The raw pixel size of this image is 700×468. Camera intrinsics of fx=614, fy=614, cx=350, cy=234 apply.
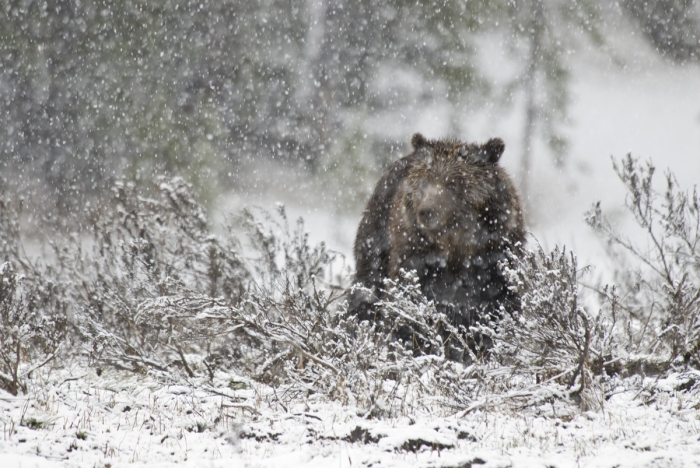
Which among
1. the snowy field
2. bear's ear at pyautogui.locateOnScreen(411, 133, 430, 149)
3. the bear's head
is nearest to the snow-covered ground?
the snowy field

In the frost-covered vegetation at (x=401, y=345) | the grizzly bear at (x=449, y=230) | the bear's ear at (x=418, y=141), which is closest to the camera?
the frost-covered vegetation at (x=401, y=345)

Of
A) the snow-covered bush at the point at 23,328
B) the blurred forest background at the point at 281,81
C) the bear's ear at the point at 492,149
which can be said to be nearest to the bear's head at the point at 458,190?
the bear's ear at the point at 492,149

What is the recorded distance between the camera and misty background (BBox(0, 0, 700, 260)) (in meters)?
13.4

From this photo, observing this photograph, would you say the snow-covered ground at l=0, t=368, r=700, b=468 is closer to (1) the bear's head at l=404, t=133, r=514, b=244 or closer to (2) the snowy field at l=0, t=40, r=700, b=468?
(2) the snowy field at l=0, t=40, r=700, b=468

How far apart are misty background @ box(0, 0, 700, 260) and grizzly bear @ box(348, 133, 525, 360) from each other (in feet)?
21.8

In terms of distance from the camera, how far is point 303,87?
48.6 feet

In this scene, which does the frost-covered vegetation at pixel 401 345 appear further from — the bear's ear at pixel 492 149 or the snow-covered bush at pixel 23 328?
the bear's ear at pixel 492 149

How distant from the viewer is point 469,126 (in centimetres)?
1441

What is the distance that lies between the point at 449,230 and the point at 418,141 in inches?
42.3

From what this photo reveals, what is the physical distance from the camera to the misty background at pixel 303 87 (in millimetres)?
13352

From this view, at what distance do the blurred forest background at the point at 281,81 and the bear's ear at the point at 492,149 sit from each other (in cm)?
702

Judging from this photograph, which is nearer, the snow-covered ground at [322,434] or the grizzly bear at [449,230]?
the snow-covered ground at [322,434]

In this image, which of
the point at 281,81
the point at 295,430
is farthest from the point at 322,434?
the point at 281,81

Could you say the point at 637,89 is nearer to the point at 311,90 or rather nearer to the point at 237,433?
the point at 311,90
